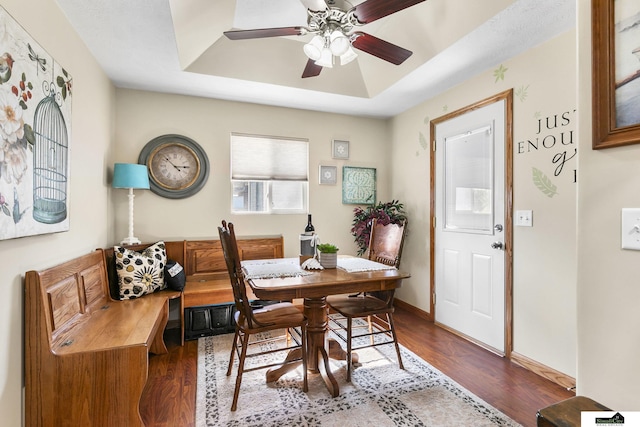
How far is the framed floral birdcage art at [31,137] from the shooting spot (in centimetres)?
136

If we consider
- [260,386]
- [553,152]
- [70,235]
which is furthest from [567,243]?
[70,235]

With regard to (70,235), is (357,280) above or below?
below

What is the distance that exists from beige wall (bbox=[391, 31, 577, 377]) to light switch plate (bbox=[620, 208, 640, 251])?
151 cm

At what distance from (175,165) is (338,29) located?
2.33 m

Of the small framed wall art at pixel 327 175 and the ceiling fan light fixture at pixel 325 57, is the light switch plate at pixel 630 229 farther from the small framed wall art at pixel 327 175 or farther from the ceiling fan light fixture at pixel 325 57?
the small framed wall art at pixel 327 175

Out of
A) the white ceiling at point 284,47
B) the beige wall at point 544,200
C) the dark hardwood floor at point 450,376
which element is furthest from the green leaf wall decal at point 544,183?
the dark hardwood floor at point 450,376

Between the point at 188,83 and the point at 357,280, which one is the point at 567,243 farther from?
the point at 188,83

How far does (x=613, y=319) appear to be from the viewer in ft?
3.05

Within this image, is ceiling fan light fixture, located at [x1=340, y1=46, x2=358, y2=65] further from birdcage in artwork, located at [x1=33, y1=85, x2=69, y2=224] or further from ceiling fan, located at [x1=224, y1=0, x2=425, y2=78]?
birdcage in artwork, located at [x1=33, y1=85, x2=69, y2=224]

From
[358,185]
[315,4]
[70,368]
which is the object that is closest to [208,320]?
[70,368]

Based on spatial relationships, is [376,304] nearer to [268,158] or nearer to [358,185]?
[358,185]

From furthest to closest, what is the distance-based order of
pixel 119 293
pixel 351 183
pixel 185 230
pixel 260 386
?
pixel 351 183 < pixel 185 230 < pixel 119 293 < pixel 260 386

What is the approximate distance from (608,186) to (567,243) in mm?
1570

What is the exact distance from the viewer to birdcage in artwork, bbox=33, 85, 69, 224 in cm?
162
